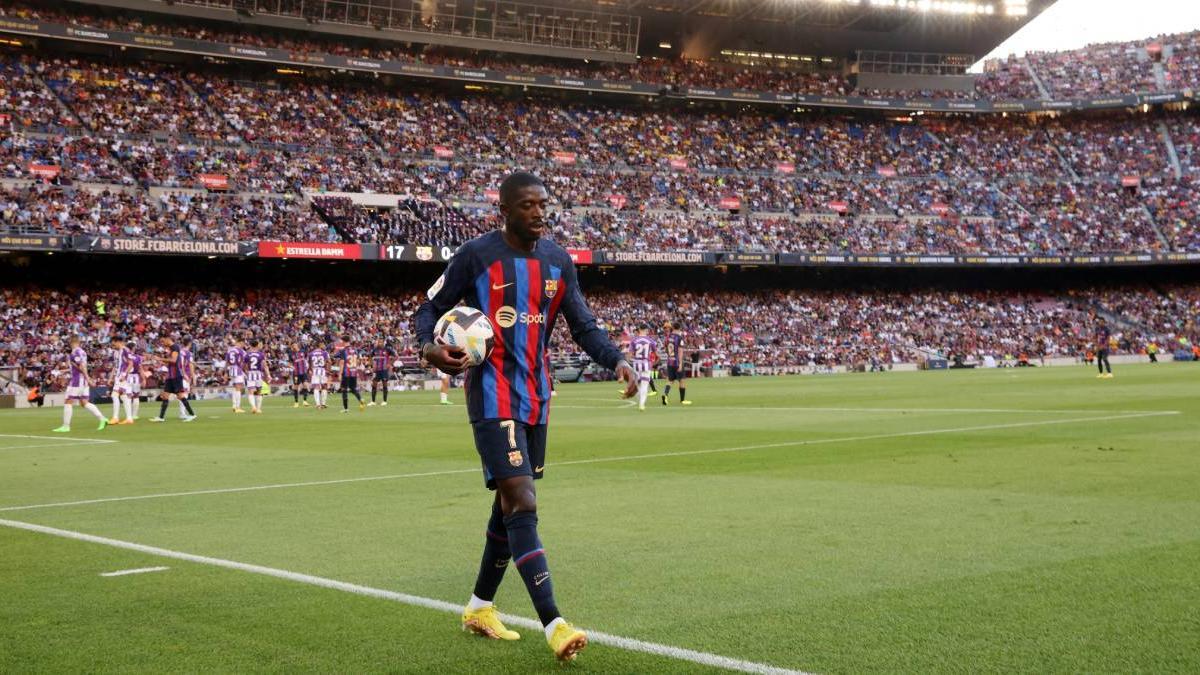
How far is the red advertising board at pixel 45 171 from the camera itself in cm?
4966

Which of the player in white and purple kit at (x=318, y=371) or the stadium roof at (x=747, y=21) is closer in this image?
the player in white and purple kit at (x=318, y=371)

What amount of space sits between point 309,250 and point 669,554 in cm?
4700

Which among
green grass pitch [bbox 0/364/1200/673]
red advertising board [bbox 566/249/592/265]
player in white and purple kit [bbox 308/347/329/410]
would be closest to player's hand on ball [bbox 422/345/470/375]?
green grass pitch [bbox 0/364/1200/673]

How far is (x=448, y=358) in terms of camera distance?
5281 millimetres

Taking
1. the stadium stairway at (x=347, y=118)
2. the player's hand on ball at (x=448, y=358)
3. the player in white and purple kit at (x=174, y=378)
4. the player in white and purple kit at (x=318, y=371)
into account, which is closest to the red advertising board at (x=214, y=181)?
the stadium stairway at (x=347, y=118)

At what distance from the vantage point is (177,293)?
51719 mm

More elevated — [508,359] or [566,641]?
[508,359]

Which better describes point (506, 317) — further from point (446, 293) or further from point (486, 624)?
point (486, 624)

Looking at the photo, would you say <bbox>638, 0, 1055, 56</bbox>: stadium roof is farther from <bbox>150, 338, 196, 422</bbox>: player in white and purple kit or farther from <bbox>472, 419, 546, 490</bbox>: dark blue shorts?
<bbox>472, 419, 546, 490</bbox>: dark blue shorts

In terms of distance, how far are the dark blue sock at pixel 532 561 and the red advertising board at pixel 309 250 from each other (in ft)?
157

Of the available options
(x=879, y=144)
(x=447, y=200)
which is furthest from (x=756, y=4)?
(x=447, y=200)

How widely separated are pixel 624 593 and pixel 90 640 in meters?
2.97

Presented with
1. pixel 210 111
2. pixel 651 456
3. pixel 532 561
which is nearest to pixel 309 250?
pixel 210 111

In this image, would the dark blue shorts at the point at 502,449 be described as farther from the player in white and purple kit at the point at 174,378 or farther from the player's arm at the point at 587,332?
the player in white and purple kit at the point at 174,378
